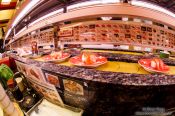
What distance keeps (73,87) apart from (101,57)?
0.82 meters

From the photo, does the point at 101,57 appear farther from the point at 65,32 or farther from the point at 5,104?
the point at 5,104

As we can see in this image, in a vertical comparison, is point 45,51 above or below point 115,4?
below

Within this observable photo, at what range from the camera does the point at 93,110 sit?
1242mm

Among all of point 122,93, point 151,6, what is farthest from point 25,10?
point 122,93

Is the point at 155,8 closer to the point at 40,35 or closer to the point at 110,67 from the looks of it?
the point at 110,67

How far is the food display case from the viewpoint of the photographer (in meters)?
1.08

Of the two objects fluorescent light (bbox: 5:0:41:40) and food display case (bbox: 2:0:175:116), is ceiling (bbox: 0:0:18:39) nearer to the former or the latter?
fluorescent light (bbox: 5:0:41:40)

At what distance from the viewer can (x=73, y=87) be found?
1.18 meters

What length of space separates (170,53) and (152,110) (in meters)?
1.25

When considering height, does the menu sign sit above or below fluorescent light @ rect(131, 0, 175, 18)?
below

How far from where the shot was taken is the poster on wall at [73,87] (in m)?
1.15

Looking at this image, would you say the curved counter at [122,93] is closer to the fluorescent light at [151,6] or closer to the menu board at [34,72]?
the menu board at [34,72]

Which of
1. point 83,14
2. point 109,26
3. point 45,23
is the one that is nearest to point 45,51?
point 45,23

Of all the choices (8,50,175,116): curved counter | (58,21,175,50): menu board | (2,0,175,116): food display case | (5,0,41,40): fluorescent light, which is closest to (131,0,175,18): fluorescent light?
(2,0,175,116): food display case
